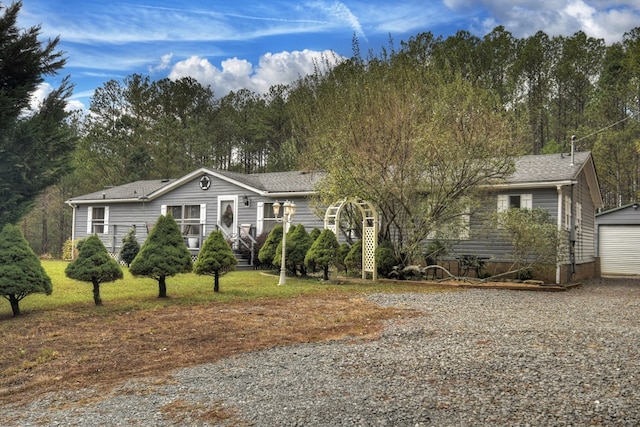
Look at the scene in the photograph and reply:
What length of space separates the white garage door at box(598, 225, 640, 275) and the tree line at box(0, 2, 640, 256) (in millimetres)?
4322

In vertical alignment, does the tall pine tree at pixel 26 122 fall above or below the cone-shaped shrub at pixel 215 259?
above

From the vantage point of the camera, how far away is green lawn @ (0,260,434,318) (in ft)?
28.4

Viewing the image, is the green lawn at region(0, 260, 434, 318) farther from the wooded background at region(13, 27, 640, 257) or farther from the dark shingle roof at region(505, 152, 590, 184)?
the dark shingle roof at region(505, 152, 590, 184)

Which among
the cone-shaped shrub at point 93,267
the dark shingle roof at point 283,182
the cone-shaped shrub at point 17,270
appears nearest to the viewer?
the cone-shaped shrub at point 17,270

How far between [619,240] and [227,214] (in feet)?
51.6

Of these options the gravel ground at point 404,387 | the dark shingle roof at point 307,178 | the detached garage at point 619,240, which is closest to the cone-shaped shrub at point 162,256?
the gravel ground at point 404,387

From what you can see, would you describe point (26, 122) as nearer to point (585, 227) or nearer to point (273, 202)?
point (273, 202)

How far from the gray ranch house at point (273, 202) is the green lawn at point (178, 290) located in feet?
10.1

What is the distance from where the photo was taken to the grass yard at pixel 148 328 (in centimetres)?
506

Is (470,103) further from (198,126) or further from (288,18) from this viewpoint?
(198,126)

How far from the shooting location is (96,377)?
4.82 m

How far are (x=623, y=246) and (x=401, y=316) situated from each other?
55.1 feet

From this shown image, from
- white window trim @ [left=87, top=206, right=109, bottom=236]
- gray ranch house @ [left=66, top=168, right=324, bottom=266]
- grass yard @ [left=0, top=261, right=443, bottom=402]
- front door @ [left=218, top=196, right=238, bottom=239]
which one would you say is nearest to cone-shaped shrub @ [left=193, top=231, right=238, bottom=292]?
grass yard @ [left=0, top=261, right=443, bottom=402]

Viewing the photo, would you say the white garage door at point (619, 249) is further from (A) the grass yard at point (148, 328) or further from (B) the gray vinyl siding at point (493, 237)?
(A) the grass yard at point (148, 328)
